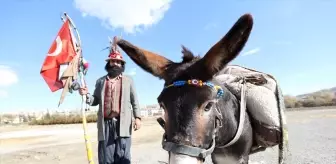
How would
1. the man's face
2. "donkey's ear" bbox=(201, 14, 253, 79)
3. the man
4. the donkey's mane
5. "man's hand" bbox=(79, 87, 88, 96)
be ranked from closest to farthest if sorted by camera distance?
"donkey's ear" bbox=(201, 14, 253, 79)
the donkey's mane
"man's hand" bbox=(79, 87, 88, 96)
the man
the man's face

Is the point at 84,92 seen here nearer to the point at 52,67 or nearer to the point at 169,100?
the point at 52,67

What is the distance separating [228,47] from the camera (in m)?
2.75

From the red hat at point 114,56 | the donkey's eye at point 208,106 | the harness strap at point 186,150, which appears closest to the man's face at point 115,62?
the red hat at point 114,56

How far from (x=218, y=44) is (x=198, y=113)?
0.64m

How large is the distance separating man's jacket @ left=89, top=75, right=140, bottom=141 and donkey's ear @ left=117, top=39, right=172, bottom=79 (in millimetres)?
2202

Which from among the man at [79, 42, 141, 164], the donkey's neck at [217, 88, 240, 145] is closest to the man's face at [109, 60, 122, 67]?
the man at [79, 42, 141, 164]

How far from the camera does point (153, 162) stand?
9312mm

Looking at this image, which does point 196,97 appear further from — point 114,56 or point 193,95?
point 114,56

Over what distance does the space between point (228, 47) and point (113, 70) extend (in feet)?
10.3

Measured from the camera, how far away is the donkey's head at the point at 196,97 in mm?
2479

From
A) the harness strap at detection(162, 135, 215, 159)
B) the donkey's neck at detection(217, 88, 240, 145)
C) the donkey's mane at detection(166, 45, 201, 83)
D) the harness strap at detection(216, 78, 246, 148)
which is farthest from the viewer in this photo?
the harness strap at detection(216, 78, 246, 148)

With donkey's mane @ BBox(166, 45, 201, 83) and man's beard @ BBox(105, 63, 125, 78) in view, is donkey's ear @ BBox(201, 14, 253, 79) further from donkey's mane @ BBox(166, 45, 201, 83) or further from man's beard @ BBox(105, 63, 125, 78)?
man's beard @ BBox(105, 63, 125, 78)

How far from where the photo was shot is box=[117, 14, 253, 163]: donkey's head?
2479 mm

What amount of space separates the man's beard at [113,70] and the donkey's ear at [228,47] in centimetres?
288
